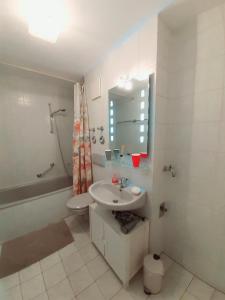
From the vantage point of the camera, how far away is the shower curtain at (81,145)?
212 centimetres

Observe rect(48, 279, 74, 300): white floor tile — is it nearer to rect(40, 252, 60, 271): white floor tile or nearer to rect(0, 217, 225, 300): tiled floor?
rect(0, 217, 225, 300): tiled floor

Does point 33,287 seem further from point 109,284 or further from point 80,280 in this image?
point 109,284

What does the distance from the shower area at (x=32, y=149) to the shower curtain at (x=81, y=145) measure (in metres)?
0.31

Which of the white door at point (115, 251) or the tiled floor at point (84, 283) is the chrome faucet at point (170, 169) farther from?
the tiled floor at point (84, 283)

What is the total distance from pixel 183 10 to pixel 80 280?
8.34 ft

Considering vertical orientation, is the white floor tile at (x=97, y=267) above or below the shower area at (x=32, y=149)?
below

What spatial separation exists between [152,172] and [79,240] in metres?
1.37

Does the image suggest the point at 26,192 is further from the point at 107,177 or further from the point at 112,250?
the point at 112,250

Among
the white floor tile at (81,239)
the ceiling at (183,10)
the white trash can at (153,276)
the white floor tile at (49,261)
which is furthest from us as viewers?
the white floor tile at (81,239)

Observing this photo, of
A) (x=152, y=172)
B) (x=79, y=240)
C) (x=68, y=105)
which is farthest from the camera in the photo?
(x=68, y=105)

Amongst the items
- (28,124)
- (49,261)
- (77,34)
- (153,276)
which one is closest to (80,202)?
(49,261)

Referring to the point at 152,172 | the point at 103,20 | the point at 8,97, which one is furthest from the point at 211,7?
the point at 8,97

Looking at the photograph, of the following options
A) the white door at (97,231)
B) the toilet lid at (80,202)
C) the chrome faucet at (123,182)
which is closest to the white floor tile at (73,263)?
the white door at (97,231)

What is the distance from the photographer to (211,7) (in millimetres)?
1045
